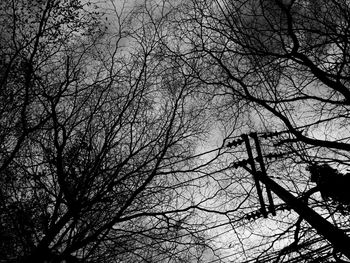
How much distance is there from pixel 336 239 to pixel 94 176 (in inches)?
181

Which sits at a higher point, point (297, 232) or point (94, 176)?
point (94, 176)

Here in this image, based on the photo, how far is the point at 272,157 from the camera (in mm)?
5988

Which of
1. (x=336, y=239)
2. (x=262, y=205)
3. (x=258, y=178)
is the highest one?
(x=258, y=178)

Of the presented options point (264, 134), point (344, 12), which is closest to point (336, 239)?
point (264, 134)

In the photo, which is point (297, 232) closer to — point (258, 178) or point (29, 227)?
point (258, 178)

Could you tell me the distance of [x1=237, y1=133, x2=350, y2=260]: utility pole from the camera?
3486 mm

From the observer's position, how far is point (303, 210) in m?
4.09

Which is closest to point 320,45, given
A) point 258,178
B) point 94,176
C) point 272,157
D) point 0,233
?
point 272,157

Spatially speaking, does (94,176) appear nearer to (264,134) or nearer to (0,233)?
(0,233)

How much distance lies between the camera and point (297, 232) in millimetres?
5285

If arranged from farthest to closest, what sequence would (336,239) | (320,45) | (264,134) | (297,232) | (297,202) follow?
(264,134)
(320,45)
(297,232)
(297,202)
(336,239)

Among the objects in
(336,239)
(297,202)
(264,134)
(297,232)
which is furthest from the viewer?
(264,134)

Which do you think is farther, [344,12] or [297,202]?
[344,12]

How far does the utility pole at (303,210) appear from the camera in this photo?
11.4ft
